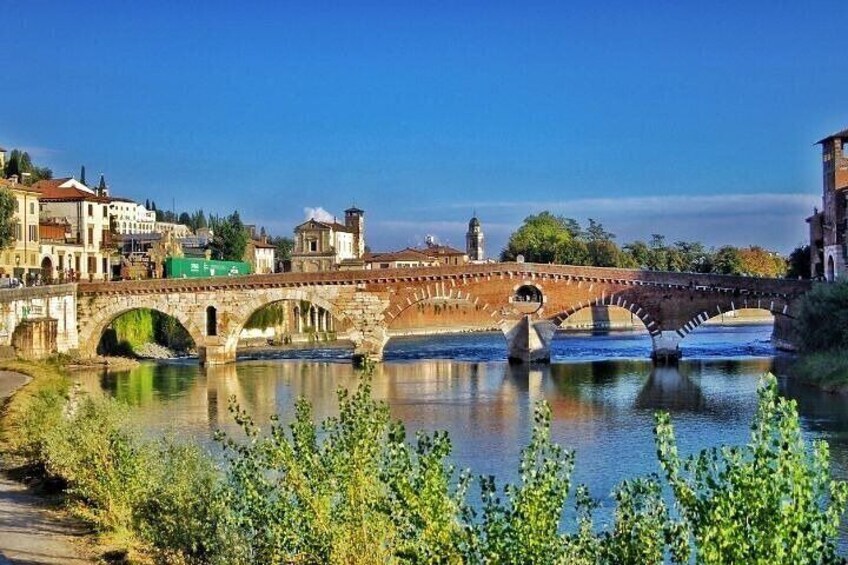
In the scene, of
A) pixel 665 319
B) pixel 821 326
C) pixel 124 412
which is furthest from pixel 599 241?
pixel 124 412

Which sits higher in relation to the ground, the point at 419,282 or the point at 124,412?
the point at 419,282

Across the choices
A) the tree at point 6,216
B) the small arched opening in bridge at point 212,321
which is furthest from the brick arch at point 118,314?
the tree at point 6,216

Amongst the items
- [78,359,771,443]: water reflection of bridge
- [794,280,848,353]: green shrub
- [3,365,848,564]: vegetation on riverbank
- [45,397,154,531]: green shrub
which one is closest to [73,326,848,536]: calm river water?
[78,359,771,443]: water reflection of bridge

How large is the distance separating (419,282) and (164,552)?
124 feet

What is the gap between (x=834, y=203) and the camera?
5303 cm

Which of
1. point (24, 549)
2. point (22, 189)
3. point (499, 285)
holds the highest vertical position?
point (22, 189)

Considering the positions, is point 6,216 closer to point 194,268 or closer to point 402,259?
point 194,268

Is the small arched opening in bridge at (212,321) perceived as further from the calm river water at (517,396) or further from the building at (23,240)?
the building at (23,240)

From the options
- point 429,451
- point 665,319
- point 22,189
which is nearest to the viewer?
point 429,451

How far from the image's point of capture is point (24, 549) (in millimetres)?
14594

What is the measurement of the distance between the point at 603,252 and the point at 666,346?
50188 mm

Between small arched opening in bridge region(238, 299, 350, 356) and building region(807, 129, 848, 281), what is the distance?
86.4 ft

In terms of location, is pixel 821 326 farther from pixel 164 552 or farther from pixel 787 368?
pixel 164 552

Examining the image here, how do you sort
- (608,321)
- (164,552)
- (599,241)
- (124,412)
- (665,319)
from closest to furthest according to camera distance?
(164,552), (124,412), (665,319), (608,321), (599,241)
